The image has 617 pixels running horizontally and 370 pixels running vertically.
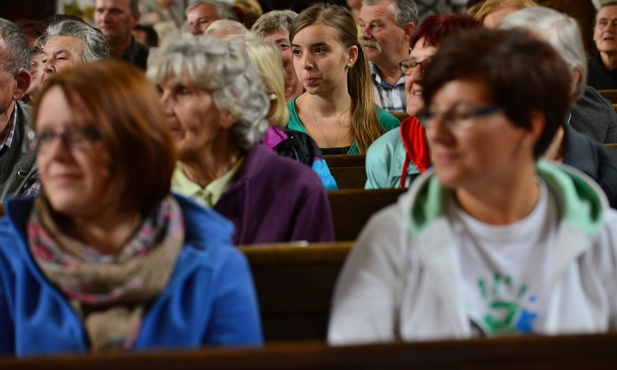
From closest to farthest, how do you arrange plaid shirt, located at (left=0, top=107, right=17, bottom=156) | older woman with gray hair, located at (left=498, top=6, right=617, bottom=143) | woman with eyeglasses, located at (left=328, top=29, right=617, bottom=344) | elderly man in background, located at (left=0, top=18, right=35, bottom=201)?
woman with eyeglasses, located at (left=328, top=29, right=617, bottom=344)
older woman with gray hair, located at (left=498, top=6, right=617, bottom=143)
elderly man in background, located at (left=0, top=18, right=35, bottom=201)
plaid shirt, located at (left=0, top=107, right=17, bottom=156)

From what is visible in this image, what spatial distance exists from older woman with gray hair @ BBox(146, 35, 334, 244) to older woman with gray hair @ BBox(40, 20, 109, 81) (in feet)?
4.58

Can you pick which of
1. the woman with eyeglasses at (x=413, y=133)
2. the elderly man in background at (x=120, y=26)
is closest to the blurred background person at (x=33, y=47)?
the elderly man in background at (x=120, y=26)

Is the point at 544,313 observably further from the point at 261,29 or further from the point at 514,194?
the point at 261,29

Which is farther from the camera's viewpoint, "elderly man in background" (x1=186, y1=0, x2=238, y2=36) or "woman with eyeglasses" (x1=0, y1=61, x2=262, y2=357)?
"elderly man in background" (x1=186, y1=0, x2=238, y2=36)

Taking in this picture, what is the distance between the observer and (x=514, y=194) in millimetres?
1950

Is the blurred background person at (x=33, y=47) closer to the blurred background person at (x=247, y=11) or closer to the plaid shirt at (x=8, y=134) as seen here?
the plaid shirt at (x=8, y=134)

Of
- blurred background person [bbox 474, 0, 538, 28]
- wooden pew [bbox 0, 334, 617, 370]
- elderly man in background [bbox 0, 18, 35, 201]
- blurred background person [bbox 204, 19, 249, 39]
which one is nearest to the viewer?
wooden pew [bbox 0, 334, 617, 370]

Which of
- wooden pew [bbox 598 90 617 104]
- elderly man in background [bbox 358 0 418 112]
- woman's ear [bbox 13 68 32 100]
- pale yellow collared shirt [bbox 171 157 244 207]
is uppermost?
pale yellow collared shirt [bbox 171 157 244 207]

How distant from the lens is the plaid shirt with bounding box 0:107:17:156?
3.42m

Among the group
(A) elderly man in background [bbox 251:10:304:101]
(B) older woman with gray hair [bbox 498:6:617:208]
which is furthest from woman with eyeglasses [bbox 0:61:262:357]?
(A) elderly man in background [bbox 251:10:304:101]

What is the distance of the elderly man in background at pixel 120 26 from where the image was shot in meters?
6.09

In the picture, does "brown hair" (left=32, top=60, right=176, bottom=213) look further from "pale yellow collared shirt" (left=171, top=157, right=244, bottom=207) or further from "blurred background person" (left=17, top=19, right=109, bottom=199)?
"blurred background person" (left=17, top=19, right=109, bottom=199)

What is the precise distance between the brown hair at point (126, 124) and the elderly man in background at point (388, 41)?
3206 mm

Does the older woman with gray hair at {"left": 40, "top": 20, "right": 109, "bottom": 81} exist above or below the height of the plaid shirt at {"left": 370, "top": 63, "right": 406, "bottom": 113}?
above
